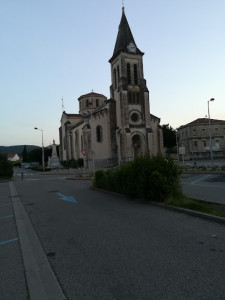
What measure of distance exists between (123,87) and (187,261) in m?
41.8

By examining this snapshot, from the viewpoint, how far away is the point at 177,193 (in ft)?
30.3

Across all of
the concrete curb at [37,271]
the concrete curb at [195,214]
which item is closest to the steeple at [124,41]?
the concrete curb at [195,214]

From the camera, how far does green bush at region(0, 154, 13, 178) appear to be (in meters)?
29.9

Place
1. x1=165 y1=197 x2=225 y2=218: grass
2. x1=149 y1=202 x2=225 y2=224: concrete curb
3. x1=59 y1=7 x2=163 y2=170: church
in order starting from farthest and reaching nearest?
x1=59 y1=7 x2=163 y2=170: church < x1=165 y1=197 x2=225 y2=218: grass < x1=149 y1=202 x2=225 y2=224: concrete curb

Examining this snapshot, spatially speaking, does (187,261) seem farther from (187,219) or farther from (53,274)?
(187,219)

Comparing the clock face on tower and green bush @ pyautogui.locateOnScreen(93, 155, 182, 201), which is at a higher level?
the clock face on tower

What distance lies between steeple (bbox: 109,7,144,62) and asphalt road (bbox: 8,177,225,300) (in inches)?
1695

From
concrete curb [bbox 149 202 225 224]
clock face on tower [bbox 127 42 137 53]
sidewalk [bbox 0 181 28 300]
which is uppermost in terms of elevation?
clock face on tower [bbox 127 42 137 53]

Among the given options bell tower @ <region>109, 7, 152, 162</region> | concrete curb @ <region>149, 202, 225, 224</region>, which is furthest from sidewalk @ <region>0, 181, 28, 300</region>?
bell tower @ <region>109, 7, 152, 162</region>

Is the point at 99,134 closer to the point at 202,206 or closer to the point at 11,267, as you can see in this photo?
the point at 202,206

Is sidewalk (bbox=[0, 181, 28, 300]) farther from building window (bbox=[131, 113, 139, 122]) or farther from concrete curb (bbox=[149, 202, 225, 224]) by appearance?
building window (bbox=[131, 113, 139, 122])

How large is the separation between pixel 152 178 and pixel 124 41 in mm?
42858

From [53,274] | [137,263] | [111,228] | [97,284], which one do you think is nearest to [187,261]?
[137,263]

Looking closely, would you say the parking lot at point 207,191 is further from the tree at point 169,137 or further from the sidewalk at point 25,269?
the tree at point 169,137
